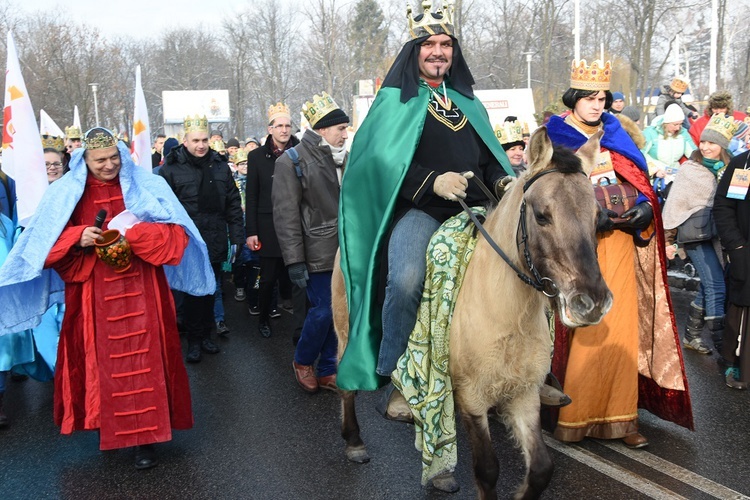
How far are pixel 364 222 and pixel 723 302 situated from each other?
4546 mm

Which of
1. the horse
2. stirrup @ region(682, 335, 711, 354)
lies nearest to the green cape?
the horse

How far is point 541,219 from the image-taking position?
329 cm

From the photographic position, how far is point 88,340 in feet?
17.1

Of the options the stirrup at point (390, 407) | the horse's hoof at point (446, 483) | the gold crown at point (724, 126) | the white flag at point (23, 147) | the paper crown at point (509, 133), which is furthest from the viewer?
the paper crown at point (509, 133)

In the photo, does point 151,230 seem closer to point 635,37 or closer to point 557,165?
point 557,165

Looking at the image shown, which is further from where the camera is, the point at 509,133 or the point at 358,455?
the point at 509,133

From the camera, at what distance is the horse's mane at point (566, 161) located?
10.9ft

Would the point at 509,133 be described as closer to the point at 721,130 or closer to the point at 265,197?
the point at 721,130

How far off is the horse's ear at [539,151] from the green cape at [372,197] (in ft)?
3.07

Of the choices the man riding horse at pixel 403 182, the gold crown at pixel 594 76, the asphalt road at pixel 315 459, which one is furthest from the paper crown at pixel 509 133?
the man riding horse at pixel 403 182

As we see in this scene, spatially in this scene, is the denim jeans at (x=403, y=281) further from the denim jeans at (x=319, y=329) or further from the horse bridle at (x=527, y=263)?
the denim jeans at (x=319, y=329)

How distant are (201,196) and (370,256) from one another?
4244 millimetres

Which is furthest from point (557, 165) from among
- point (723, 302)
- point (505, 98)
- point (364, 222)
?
point (505, 98)

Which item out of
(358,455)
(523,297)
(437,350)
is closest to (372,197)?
(437,350)
